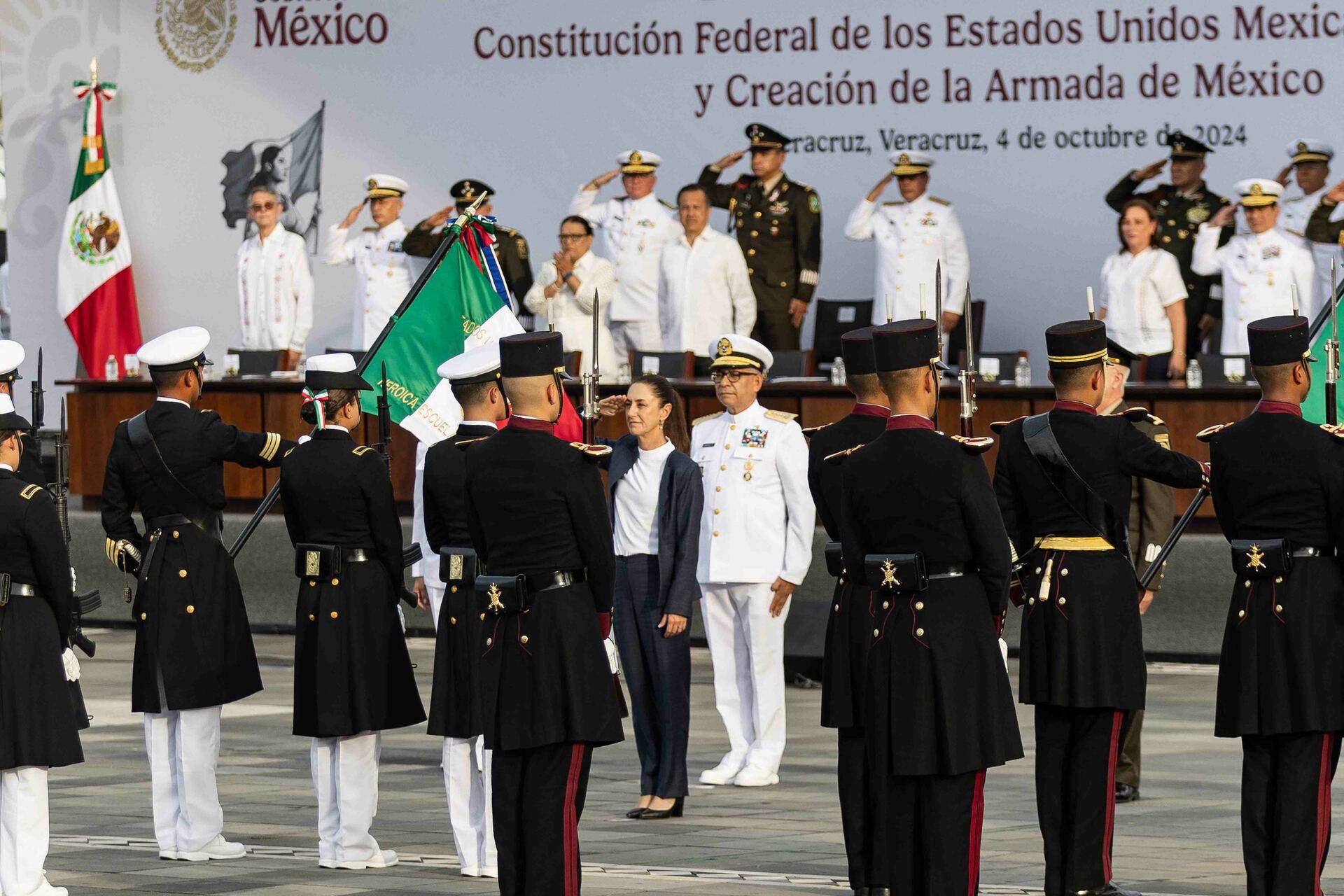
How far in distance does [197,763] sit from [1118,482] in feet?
11.3

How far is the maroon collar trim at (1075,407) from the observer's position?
731 cm

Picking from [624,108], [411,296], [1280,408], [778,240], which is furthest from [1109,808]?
[624,108]

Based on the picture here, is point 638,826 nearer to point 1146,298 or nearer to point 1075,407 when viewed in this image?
point 1075,407

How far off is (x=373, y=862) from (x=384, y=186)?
33.6ft

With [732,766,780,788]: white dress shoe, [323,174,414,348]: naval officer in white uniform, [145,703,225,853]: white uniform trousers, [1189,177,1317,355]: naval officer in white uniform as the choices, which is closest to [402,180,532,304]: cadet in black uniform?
[323,174,414,348]: naval officer in white uniform

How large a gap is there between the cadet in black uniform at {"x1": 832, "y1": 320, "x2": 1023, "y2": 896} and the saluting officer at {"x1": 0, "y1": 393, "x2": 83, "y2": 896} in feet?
8.77

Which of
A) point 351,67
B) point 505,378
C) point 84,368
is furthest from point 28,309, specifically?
point 505,378

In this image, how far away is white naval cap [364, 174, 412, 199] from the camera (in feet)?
58.3

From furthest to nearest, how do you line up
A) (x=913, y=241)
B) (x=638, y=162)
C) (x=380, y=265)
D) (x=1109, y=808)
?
(x=380, y=265)
(x=638, y=162)
(x=913, y=241)
(x=1109, y=808)

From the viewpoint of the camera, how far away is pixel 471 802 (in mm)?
8094

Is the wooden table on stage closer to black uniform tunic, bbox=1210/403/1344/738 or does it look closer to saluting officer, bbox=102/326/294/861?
saluting officer, bbox=102/326/294/861

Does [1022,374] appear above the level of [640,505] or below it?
above

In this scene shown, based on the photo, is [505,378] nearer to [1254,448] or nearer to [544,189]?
[1254,448]

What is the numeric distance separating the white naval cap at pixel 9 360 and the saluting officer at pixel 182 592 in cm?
46
